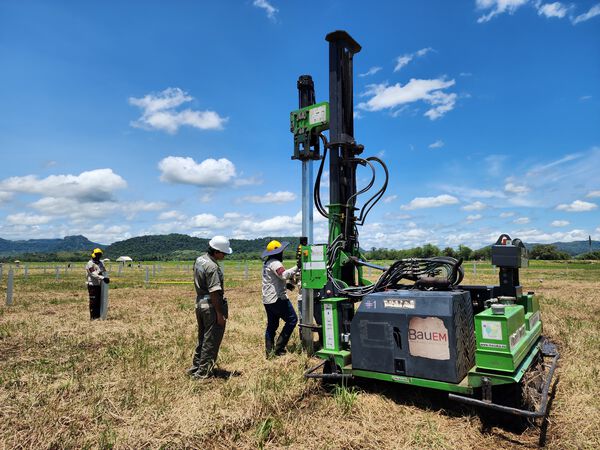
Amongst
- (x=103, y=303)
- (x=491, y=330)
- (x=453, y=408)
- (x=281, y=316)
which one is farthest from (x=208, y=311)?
(x=103, y=303)

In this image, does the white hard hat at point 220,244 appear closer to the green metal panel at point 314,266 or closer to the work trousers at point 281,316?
the green metal panel at point 314,266

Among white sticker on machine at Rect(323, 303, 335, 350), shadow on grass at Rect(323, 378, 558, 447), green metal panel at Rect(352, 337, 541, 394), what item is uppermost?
white sticker on machine at Rect(323, 303, 335, 350)

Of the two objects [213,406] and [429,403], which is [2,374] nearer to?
[213,406]

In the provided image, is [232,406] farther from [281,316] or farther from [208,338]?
[281,316]

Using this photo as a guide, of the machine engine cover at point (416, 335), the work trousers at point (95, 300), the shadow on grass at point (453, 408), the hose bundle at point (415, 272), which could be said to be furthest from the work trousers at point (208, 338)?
the work trousers at point (95, 300)

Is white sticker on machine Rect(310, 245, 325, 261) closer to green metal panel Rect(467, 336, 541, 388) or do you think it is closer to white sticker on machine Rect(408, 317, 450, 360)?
white sticker on machine Rect(408, 317, 450, 360)

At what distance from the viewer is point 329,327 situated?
17.1 ft

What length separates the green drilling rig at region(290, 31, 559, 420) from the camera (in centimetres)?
407

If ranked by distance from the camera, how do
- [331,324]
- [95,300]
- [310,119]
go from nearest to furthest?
[331,324], [310,119], [95,300]

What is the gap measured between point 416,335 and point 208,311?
2727mm

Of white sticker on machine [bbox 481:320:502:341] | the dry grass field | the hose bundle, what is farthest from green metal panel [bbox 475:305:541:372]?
the hose bundle

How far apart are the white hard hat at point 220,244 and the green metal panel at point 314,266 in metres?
1.12

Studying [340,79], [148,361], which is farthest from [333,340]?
[340,79]

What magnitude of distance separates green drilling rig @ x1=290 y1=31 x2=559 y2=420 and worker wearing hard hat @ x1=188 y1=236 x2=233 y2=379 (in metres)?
1.34
